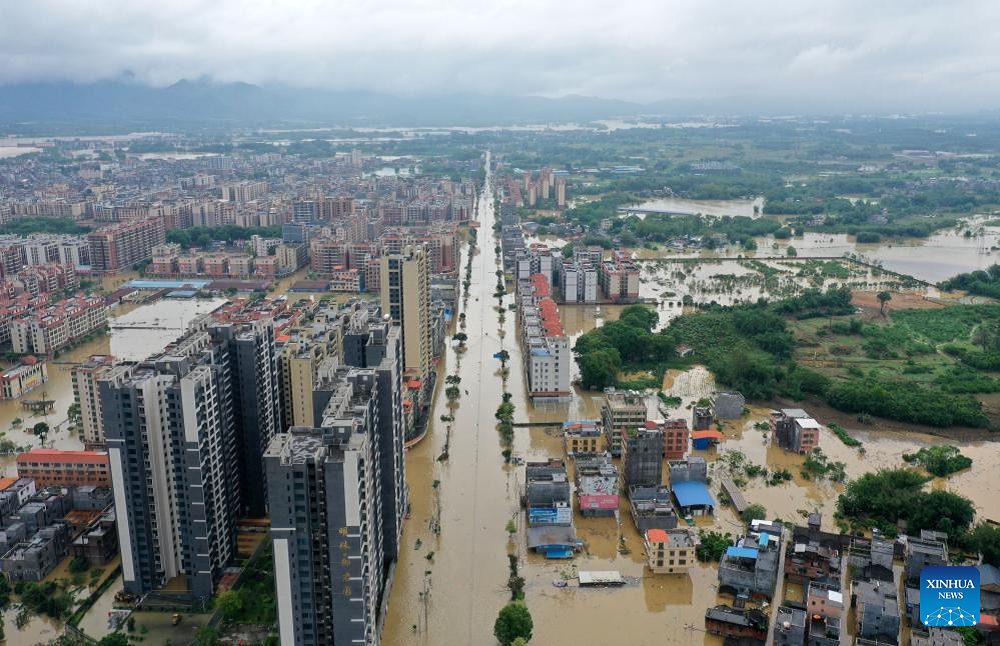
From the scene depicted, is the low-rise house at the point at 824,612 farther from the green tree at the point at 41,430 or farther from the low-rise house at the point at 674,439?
the green tree at the point at 41,430

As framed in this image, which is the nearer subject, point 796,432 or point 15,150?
point 796,432

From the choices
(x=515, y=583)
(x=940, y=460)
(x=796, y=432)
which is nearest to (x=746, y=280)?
(x=796, y=432)

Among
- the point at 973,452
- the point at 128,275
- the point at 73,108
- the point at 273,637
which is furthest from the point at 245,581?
the point at 73,108

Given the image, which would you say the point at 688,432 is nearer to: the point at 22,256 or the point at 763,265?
the point at 763,265

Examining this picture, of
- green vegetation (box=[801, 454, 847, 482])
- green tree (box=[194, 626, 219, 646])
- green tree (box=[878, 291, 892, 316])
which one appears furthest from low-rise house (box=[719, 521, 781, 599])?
green tree (box=[878, 291, 892, 316])

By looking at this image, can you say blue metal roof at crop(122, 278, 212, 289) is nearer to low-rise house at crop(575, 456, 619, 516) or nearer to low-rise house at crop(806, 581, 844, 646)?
low-rise house at crop(575, 456, 619, 516)

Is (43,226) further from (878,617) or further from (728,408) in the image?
(878,617)
